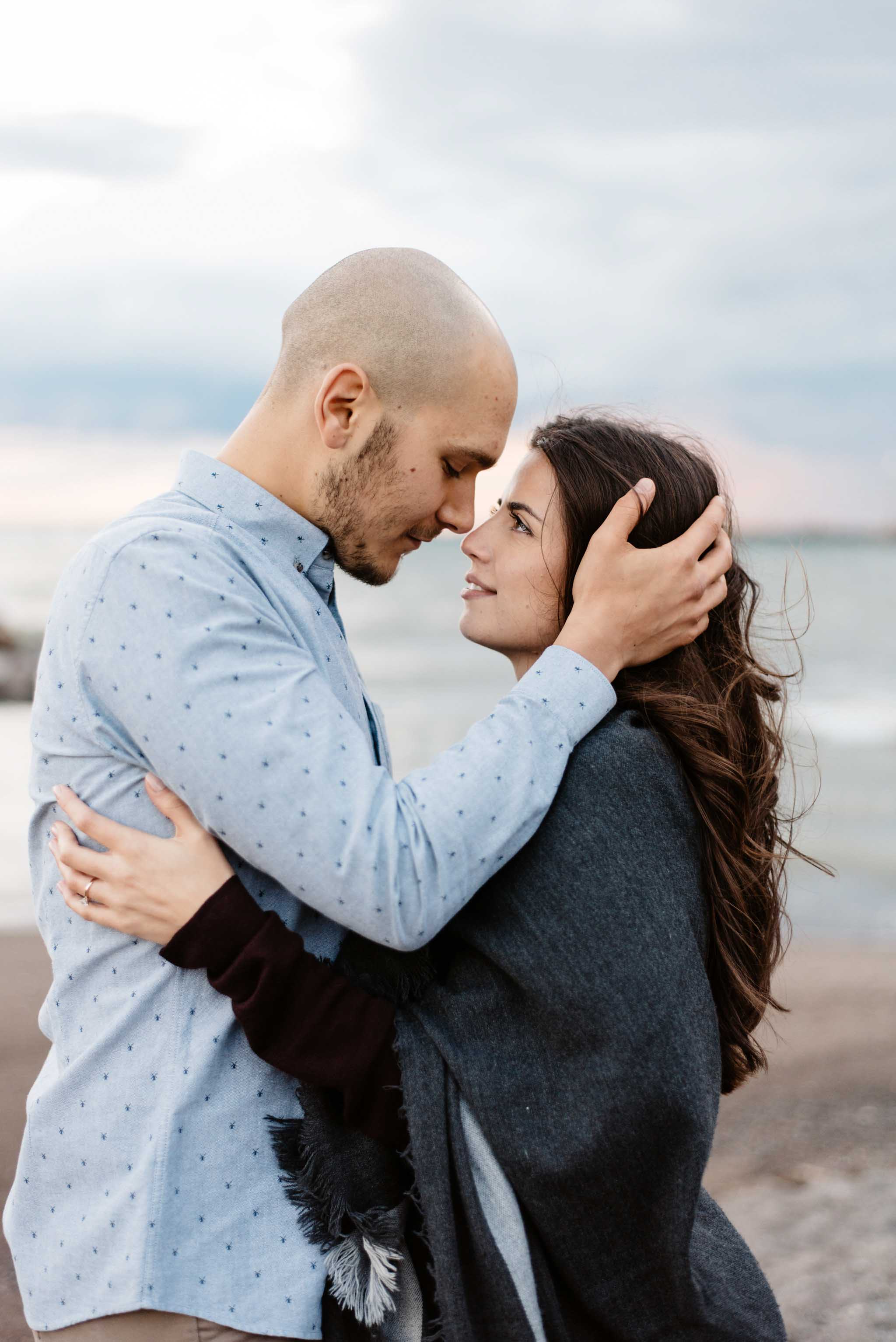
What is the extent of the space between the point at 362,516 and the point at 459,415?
0.24 meters

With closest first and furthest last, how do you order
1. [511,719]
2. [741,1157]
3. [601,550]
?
[511,719] < [601,550] < [741,1157]

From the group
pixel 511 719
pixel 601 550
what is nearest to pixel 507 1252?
pixel 511 719

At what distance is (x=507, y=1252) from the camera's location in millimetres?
1658

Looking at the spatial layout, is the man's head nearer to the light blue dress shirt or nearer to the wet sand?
the light blue dress shirt

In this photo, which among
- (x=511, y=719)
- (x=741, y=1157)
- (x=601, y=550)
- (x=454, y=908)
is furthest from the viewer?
(x=741, y=1157)

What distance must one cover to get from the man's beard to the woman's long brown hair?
434mm

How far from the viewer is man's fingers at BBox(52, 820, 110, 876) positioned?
1.63 metres

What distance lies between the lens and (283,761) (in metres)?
1.46

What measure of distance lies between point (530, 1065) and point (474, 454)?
3.30ft

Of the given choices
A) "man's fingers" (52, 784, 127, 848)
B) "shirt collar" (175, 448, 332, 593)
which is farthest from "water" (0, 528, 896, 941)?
"man's fingers" (52, 784, 127, 848)

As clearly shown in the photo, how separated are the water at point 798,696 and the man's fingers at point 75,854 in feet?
4.46

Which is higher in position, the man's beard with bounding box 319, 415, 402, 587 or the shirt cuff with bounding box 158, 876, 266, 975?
the man's beard with bounding box 319, 415, 402, 587

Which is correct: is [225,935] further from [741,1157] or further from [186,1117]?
[741,1157]

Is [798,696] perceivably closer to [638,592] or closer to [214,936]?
[638,592]
